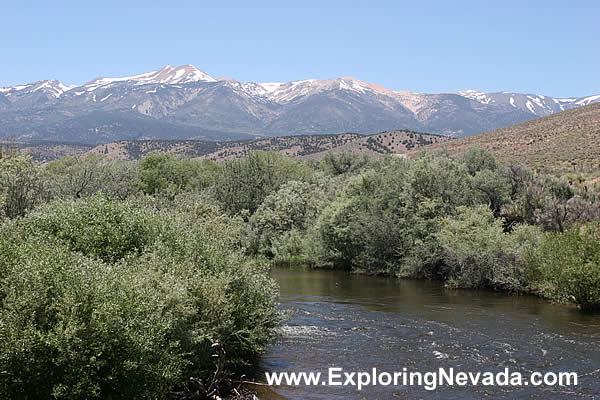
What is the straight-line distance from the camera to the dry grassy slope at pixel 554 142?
241ft

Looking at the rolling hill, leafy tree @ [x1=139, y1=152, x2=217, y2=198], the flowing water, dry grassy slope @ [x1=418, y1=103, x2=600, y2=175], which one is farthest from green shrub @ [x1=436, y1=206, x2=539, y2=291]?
leafy tree @ [x1=139, y1=152, x2=217, y2=198]

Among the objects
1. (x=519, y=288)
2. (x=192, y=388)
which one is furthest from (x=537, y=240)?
(x=192, y=388)

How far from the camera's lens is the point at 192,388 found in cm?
1750

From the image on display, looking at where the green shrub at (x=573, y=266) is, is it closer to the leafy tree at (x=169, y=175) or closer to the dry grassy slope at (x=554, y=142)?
the dry grassy slope at (x=554, y=142)

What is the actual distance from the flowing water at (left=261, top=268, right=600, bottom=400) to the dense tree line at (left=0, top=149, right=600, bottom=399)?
2614 mm

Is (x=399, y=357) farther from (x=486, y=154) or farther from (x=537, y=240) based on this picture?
(x=486, y=154)

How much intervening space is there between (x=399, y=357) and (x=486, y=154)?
44.0 meters

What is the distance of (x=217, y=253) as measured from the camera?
20.4 m

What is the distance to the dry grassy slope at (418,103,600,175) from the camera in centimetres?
7356

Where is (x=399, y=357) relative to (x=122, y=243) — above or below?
below

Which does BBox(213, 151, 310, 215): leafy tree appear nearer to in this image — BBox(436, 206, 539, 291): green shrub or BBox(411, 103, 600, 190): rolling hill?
BBox(411, 103, 600, 190): rolling hill

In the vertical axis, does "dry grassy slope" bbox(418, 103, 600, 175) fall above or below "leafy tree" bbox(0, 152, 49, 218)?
above

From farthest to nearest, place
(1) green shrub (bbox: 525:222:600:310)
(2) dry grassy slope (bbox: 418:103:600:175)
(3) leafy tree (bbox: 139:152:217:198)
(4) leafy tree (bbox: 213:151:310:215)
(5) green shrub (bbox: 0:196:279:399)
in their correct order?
(3) leafy tree (bbox: 139:152:217:198) < (4) leafy tree (bbox: 213:151:310:215) < (2) dry grassy slope (bbox: 418:103:600:175) < (1) green shrub (bbox: 525:222:600:310) < (5) green shrub (bbox: 0:196:279:399)

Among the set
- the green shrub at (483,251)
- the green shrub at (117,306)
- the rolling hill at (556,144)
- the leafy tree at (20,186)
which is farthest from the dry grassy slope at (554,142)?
the green shrub at (117,306)
